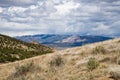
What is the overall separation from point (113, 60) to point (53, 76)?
4.06 metres

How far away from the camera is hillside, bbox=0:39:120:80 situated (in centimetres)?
1912

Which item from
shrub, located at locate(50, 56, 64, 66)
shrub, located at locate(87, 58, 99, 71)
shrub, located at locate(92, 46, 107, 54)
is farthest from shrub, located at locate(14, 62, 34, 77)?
shrub, located at locate(87, 58, 99, 71)

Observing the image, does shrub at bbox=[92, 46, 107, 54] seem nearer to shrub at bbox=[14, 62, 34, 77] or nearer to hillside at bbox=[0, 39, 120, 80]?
hillside at bbox=[0, 39, 120, 80]

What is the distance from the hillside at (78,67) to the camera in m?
19.1

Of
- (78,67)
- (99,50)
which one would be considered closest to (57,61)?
(78,67)

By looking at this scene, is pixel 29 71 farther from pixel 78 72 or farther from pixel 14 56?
pixel 14 56

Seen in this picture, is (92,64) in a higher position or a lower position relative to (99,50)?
lower

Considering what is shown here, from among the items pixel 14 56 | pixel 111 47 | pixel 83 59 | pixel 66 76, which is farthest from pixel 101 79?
pixel 14 56

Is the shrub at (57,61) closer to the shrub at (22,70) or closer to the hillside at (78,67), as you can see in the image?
the hillside at (78,67)

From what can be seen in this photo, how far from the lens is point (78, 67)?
72.1 ft

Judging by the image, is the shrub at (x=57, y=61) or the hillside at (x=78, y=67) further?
the shrub at (x=57, y=61)

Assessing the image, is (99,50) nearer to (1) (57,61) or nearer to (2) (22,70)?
(1) (57,61)

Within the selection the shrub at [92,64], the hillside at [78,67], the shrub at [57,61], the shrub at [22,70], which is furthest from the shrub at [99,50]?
the shrub at [22,70]

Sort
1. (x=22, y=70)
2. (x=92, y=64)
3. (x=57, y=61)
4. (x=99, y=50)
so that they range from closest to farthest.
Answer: (x=92, y=64), (x=22, y=70), (x=99, y=50), (x=57, y=61)
